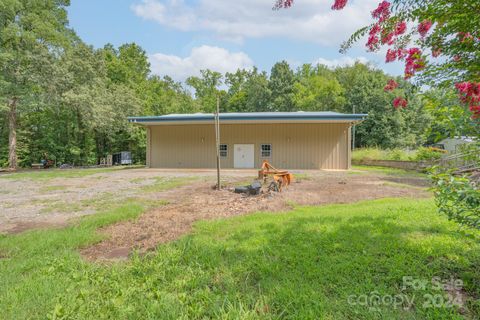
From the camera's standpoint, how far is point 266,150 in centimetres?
1681

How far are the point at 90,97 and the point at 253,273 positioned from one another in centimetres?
2105

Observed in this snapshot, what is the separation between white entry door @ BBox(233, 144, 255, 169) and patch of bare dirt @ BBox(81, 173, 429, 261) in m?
9.62

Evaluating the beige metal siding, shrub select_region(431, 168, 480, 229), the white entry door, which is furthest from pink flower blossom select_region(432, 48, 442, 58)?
the white entry door

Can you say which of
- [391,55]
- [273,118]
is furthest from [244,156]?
[391,55]

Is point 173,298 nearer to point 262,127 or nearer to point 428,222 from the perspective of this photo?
point 428,222

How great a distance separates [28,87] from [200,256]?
→ 800 inches

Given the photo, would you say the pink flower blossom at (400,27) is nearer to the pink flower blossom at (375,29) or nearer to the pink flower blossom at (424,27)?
the pink flower blossom at (375,29)

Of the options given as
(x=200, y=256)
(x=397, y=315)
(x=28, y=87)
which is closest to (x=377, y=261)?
(x=397, y=315)

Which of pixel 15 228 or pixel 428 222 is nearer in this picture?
pixel 428 222

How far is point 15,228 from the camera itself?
4340 millimetres

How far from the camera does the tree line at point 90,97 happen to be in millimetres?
17141

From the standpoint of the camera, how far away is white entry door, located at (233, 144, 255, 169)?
16938mm

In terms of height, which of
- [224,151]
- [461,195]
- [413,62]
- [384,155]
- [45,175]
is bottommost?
[45,175]

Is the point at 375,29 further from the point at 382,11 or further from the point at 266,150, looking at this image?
the point at 266,150
